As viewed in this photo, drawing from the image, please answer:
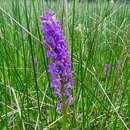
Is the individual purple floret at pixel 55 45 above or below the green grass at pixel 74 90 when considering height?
above

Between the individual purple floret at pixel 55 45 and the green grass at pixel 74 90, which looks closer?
the individual purple floret at pixel 55 45

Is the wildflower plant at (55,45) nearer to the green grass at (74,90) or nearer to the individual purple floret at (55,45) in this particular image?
the individual purple floret at (55,45)

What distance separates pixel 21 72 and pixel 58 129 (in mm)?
777

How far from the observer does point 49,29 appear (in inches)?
33.6

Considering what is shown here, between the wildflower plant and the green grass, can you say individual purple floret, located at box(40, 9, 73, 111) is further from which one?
the green grass

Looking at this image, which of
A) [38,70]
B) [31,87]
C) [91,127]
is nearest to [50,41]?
[91,127]

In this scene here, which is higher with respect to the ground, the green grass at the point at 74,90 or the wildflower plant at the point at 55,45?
the wildflower plant at the point at 55,45

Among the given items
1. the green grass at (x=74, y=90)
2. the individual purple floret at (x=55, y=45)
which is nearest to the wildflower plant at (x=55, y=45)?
the individual purple floret at (x=55, y=45)

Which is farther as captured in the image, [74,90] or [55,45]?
[74,90]

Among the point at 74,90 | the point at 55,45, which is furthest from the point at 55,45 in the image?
the point at 74,90

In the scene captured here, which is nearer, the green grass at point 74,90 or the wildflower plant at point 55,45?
the wildflower plant at point 55,45

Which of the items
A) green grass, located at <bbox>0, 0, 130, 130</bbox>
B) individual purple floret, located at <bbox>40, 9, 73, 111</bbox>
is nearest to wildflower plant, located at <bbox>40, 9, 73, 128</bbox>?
individual purple floret, located at <bbox>40, 9, 73, 111</bbox>

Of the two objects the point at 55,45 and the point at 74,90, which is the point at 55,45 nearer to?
the point at 55,45

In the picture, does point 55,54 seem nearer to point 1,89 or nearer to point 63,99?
point 63,99
